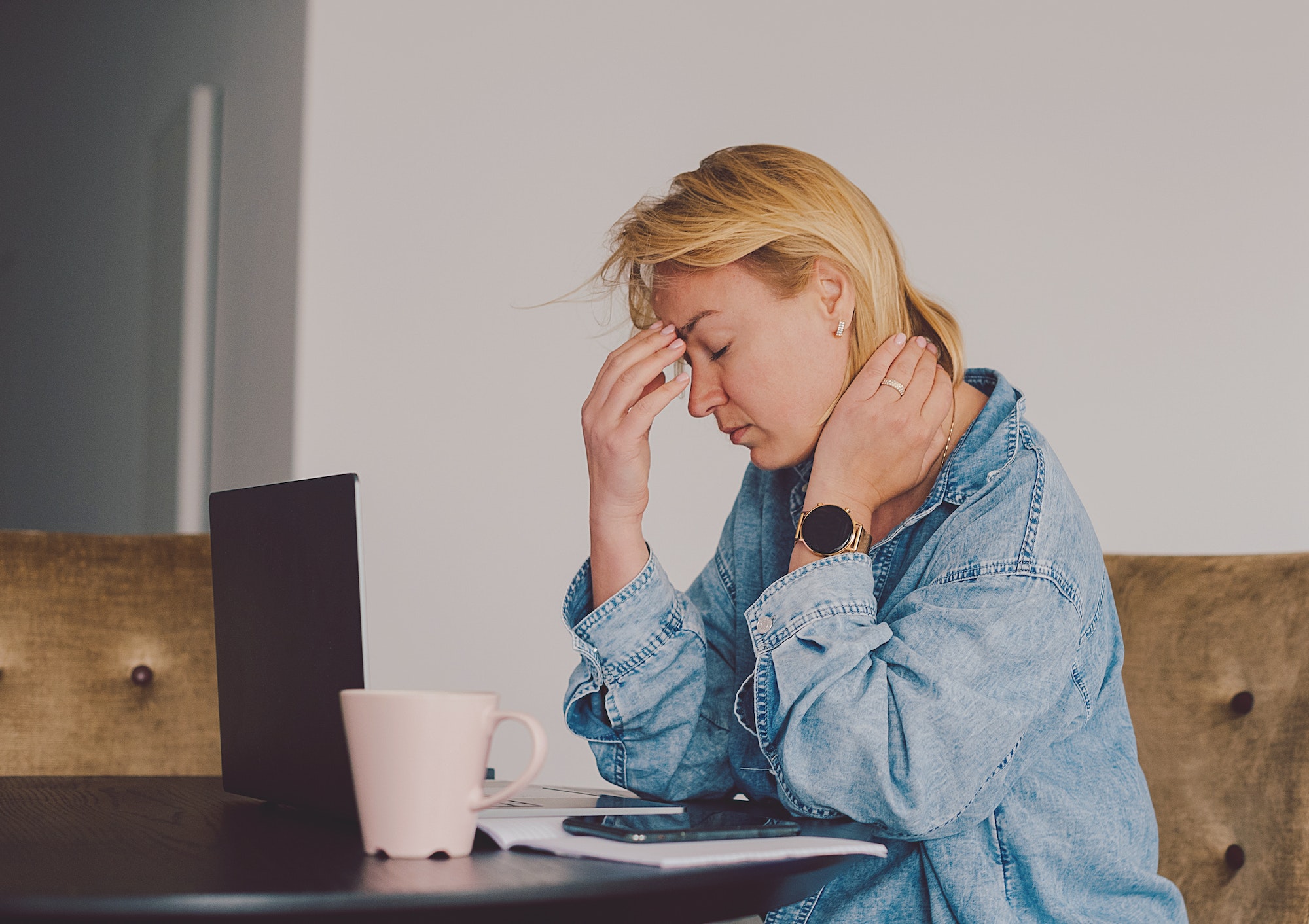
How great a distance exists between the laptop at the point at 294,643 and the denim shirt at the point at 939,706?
0.11 m

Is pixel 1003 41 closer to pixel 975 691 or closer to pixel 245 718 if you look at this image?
pixel 975 691

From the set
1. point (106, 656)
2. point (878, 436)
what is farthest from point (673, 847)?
point (106, 656)

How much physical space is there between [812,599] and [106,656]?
874 millimetres

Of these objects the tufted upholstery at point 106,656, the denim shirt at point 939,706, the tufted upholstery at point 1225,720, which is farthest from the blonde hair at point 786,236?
the tufted upholstery at point 106,656

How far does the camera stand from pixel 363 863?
571 mm

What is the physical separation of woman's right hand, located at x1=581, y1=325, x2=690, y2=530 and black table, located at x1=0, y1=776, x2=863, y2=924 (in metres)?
0.36

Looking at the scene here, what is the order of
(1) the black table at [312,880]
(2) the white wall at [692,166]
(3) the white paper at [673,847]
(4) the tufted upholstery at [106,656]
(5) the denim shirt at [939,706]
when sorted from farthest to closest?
(2) the white wall at [692,166] < (4) the tufted upholstery at [106,656] < (5) the denim shirt at [939,706] < (3) the white paper at [673,847] < (1) the black table at [312,880]

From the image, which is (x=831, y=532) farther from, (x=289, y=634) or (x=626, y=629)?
(x=289, y=634)

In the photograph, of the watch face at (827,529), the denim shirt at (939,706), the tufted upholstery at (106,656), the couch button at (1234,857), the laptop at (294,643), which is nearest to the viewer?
the laptop at (294,643)

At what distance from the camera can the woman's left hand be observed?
971 mm

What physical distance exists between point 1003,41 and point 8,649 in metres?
1.72

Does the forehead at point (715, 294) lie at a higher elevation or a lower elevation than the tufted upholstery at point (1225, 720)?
higher

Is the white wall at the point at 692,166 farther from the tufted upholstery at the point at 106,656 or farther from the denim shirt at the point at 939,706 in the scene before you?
the denim shirt at the point at 939,706

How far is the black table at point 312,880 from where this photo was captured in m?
0.46
